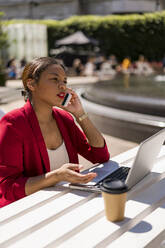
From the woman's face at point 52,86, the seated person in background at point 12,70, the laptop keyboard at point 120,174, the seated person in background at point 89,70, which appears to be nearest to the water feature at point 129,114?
the laptop keyboard at point 120,174

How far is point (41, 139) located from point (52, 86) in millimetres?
316

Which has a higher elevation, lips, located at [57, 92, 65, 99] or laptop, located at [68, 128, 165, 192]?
lips, located at [57, 92, 65, 99]

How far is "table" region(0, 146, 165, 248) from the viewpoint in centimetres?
146

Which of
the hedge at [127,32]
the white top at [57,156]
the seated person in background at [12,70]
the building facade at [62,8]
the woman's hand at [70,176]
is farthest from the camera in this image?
the building facade at [62,8]

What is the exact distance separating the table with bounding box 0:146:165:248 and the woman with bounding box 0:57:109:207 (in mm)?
144

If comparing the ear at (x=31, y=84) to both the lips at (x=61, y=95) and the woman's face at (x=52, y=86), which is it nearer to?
the woman's face at (x=52, y=86)

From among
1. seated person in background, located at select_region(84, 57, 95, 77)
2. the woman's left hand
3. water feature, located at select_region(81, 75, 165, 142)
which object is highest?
the woman's left hand

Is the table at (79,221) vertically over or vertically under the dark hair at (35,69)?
under

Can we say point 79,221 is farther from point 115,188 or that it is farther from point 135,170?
point 135,170

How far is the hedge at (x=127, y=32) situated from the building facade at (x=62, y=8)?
33.5 ft

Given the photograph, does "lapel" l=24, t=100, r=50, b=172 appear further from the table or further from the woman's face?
the table

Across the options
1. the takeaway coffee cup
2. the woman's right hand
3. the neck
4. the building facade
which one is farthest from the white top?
the building facade

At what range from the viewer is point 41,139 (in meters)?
2.24

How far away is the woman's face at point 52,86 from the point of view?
224cm
